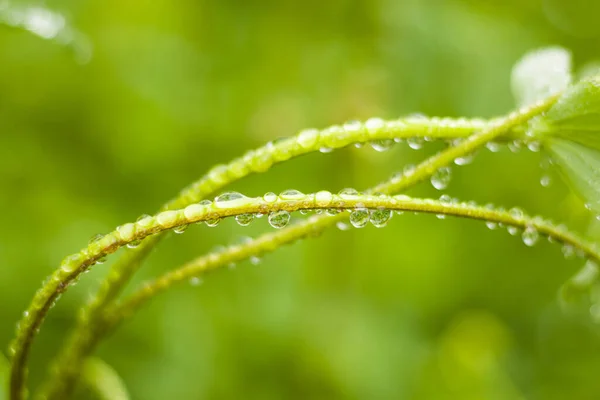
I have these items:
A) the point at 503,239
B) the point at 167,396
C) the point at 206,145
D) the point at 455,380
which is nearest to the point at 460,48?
the point at 503,239

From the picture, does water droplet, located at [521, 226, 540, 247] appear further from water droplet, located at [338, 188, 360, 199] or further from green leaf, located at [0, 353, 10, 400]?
green leaf, located at [0, 353, 10, 400]

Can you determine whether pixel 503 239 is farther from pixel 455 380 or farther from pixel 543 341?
pixel 455 380

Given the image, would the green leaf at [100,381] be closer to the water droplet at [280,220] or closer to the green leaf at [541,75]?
the water droplet at [280,220]

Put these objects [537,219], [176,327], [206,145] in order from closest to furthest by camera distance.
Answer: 1. [537,219]
2. [176,327]
3. [206,145]

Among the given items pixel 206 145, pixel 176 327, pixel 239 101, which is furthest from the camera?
pixel 239 101

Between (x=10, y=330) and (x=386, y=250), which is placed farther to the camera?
(x=386, y=250)

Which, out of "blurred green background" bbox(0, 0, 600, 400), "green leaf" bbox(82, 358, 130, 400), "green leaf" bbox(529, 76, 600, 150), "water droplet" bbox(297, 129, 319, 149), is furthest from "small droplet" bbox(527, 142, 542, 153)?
"blurred green background" bbox(0, 0, 600, 400)

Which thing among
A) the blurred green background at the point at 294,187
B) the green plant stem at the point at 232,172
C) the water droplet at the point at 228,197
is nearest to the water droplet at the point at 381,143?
the green plant stem at the point at 232,172
